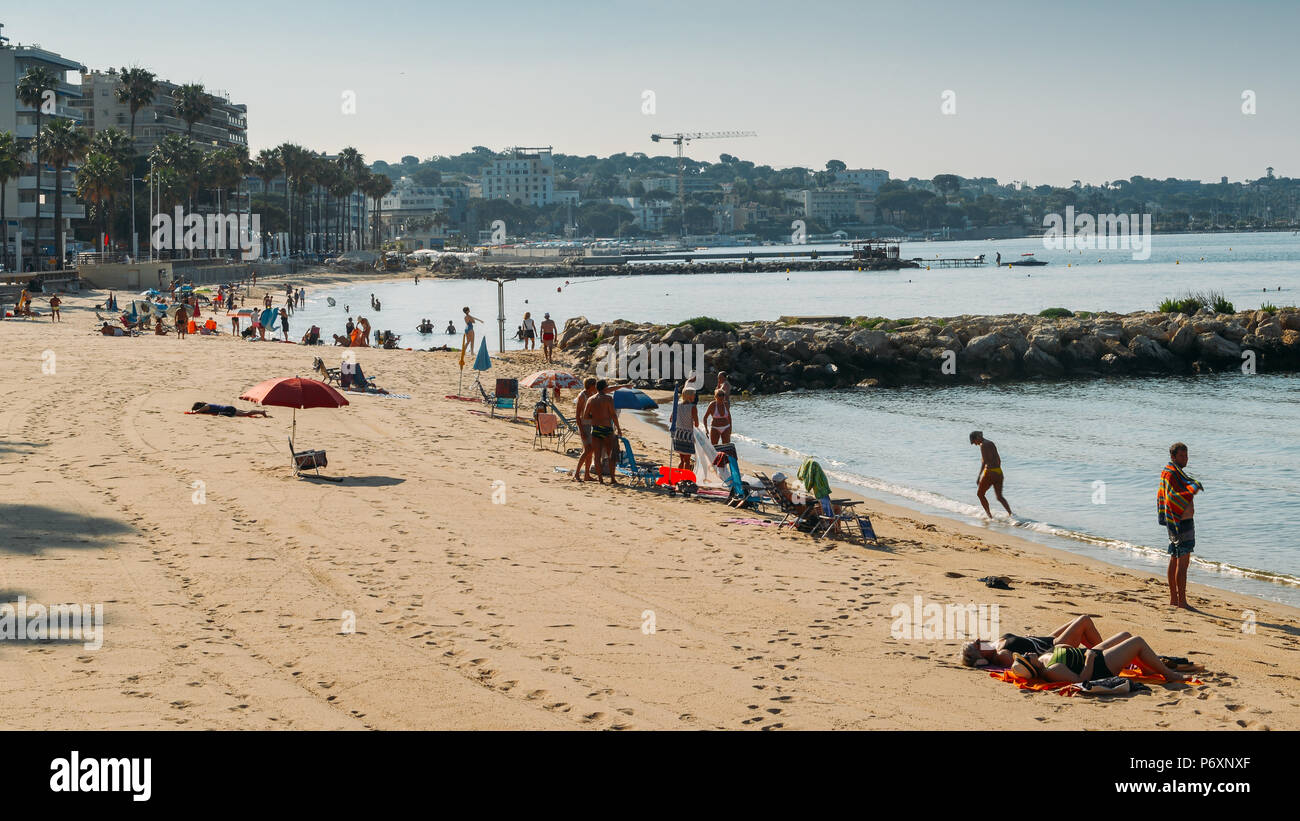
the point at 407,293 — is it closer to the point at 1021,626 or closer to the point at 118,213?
the point at 118,213

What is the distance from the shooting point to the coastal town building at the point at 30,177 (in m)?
76.2

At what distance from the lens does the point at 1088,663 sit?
26.3 feet

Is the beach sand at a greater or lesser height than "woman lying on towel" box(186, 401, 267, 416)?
lesser

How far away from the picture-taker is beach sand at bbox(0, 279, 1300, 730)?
726 cm

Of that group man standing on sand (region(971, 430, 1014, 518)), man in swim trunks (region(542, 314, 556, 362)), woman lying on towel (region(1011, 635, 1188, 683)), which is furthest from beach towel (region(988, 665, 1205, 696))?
man in swim trunks (region(542, 314, 556, 362))

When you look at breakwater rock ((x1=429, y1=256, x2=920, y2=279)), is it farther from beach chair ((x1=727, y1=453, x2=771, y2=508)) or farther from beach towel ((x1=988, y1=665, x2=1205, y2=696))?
beach towel ((x1=988, y1=665, x2=1205, y2=696))

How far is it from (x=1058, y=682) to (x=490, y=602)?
15.5 ft

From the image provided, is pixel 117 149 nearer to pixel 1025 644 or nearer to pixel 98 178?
pixel 98 178

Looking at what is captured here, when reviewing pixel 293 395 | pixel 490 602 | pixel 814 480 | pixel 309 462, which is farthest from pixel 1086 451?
pixel 490 602

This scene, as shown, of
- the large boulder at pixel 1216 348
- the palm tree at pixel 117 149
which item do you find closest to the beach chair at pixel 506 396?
the large boulder at pixel 1216 348

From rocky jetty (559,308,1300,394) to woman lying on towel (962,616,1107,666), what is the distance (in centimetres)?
2560

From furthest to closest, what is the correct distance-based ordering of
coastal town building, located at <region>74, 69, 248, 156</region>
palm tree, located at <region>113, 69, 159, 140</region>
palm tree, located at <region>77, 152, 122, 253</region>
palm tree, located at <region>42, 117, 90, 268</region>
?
coastal town building, located at <region>74, 69, 248, 156</region>, palm tree, located at <region>113, 69, 159, 140</region>, palm tree, located at <region>77, 152, 122, 253</region>, palm tree, located at <region>42, 117, 90, 268</region>
